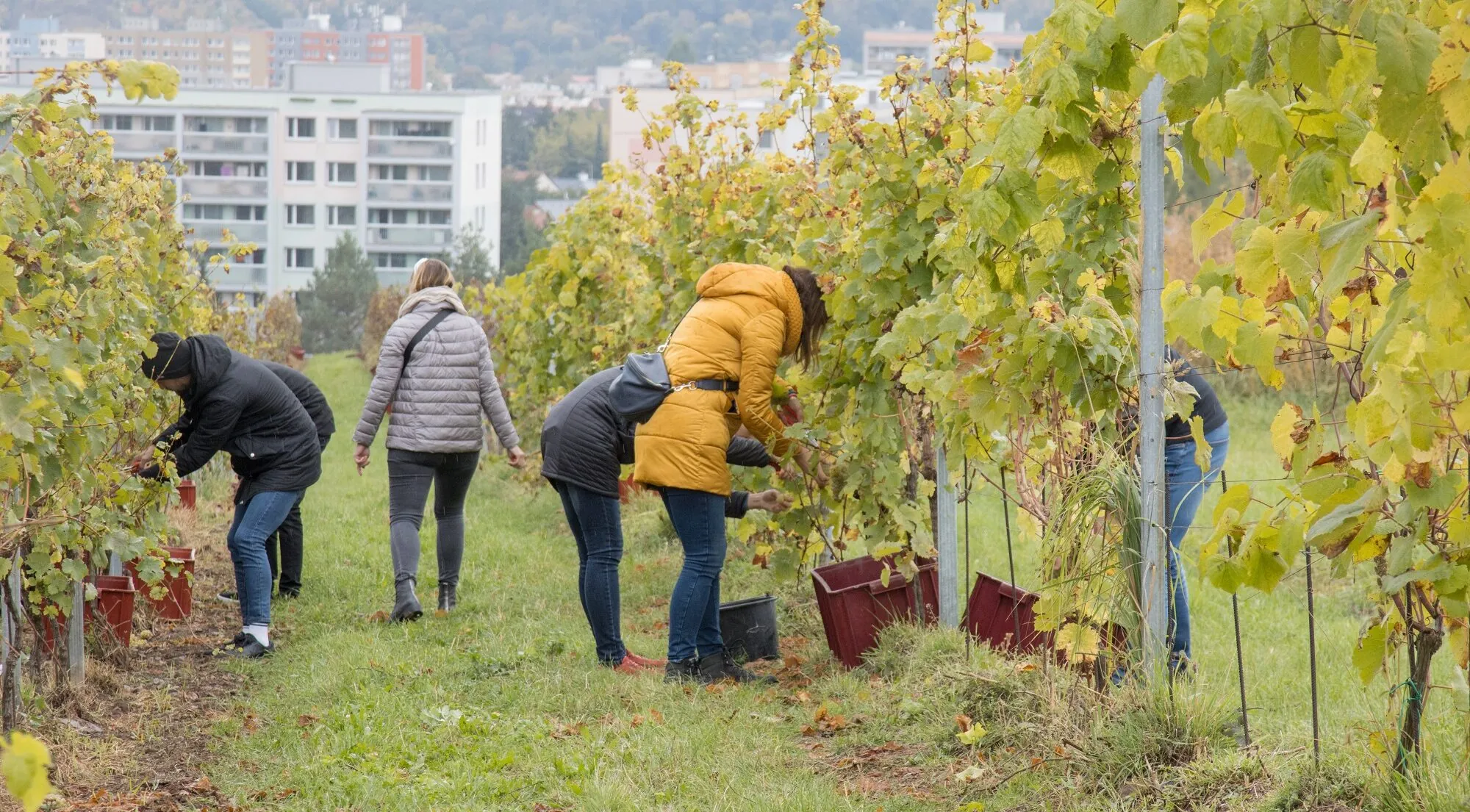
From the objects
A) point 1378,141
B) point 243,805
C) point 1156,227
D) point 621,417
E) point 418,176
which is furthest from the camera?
point 418,176

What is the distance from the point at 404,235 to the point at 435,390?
274 ft

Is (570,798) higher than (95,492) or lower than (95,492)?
lower

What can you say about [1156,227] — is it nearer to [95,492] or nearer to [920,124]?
[920,124]

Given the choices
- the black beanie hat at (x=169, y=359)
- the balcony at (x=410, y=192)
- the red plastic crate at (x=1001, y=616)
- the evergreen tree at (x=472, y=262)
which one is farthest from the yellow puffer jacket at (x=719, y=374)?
the balcony at (x=410, y=192)

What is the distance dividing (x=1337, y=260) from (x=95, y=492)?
4335 mm

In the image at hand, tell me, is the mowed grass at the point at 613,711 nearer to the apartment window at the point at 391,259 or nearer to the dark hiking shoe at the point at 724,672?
the dark hiking shoe at the point at 724,672

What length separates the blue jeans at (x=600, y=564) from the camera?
5.69 metres

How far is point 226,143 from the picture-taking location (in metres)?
85.2

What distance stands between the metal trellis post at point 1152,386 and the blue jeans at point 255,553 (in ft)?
12.9

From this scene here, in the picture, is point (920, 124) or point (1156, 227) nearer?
point (1156, 227)

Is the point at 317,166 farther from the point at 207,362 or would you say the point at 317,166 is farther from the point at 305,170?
the point at 207,362

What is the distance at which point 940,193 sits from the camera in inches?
203

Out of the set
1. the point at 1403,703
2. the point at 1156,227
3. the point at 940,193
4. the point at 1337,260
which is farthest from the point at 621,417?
the point at 1337,260

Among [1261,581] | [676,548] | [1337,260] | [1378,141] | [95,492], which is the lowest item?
[676,548]
